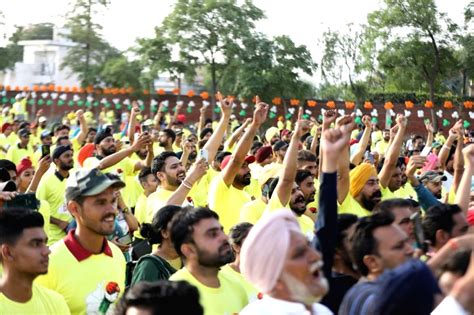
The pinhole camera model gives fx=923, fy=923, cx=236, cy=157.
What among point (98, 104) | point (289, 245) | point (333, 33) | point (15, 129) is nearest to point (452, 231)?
point (289, 245)

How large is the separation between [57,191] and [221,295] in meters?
4.34

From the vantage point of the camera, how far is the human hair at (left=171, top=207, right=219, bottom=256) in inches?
202

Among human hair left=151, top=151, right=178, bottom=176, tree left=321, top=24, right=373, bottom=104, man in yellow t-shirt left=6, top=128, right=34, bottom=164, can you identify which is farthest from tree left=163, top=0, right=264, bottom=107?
human hair left=151, top=151, right=178, bottom=176

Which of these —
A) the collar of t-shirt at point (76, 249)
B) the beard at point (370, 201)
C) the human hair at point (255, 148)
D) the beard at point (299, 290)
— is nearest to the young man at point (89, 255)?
the collar of t-shirt at point (76, 249)

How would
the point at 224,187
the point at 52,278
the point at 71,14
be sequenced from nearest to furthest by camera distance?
the point at 52,278 < the point at 224,187 < the point at 71,14

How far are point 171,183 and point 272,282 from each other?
180 inches

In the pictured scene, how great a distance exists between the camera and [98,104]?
41125 mm

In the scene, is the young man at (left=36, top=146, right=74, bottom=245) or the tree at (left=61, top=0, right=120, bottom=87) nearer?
the young man at (left=36, top=146, right=74, bottom=245)

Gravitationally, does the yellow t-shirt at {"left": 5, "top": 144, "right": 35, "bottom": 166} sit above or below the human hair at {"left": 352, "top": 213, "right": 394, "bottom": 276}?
below

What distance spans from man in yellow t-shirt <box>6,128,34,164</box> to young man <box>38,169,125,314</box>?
335 inches

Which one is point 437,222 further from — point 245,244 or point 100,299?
point 245,244

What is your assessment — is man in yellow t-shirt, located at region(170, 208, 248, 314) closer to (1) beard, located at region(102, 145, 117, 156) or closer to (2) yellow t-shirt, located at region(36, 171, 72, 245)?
(2) yellow t-shirt, located at region(36, 171, 72, 245)

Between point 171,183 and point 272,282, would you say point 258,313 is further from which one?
point 171,183

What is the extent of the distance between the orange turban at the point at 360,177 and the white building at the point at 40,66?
58.2 m
